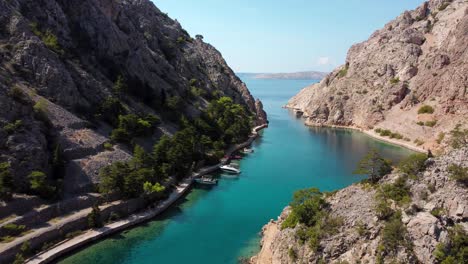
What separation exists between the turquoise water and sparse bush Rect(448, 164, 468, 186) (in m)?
20.9

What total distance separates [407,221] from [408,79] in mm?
103866

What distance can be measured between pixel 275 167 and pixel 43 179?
45.1 meters

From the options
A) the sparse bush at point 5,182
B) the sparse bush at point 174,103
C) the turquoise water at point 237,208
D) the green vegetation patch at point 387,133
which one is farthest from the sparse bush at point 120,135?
the green vegetation patch at point 387,133

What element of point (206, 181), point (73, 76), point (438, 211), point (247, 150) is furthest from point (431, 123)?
point (73, 76)

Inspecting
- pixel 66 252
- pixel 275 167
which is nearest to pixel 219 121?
pixel 275 167

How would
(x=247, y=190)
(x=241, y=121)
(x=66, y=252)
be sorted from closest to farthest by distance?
(x=66, y=252) < (x=247, y=190) < (x=241, y=121)

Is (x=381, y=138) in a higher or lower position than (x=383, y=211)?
lower

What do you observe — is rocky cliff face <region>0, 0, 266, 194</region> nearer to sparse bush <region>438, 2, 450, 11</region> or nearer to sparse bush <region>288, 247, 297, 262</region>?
sparse bush <region>288, 247, 297, 262</region>

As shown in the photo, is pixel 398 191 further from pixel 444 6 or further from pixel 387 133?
pixel 444 6

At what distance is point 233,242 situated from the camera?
43688 millimetres

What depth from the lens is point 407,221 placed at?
2855 centimetres

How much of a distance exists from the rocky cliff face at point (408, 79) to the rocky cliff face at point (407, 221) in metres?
67.5

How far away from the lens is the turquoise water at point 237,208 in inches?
1613

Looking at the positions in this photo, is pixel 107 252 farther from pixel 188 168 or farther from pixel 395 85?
pixel 395 85
